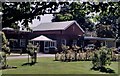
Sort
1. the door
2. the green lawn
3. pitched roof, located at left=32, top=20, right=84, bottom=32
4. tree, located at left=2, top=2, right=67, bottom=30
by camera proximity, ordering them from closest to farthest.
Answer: tree, located at left=2, top=2, right=67, bottom=30
the green lawn
the door
pitched roof, located at left=32, top=20, right=84, bottom=32

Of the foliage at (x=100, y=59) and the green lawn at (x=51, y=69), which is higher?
the foliage at (x=100, y=59)

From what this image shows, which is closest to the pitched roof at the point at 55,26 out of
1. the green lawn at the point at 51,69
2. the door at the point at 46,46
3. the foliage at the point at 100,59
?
the door at the point at 46,46

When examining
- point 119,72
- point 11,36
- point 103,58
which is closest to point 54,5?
point 119,72

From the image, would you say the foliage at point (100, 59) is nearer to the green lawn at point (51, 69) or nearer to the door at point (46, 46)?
Answer: the green lawn at point (51, 69)

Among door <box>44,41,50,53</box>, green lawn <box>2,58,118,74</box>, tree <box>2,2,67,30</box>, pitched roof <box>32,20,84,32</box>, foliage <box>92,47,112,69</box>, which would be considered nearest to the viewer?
tree <box>2,2,67,30</box>

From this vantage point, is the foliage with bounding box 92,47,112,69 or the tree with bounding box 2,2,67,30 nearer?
the tree with bounding box 2,2,67,30

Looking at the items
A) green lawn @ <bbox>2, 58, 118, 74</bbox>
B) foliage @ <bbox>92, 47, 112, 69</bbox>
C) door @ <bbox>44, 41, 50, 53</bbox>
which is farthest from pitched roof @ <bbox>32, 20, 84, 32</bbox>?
foliage @ <bbox>92, 47, 112, 69</bbox>

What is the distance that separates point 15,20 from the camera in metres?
4.54

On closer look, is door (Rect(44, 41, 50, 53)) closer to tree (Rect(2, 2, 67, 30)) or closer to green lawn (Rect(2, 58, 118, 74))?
green lawn (Rect(2, 58, 118, 74))

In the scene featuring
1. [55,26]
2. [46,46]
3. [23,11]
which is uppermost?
[55,26]

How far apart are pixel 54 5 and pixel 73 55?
3105cm

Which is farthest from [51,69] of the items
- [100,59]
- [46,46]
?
[46,46]

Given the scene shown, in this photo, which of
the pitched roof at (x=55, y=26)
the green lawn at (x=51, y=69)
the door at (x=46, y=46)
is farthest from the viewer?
the pitched roof at (x=55, y=26)

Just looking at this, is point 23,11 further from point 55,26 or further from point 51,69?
point 55,26
